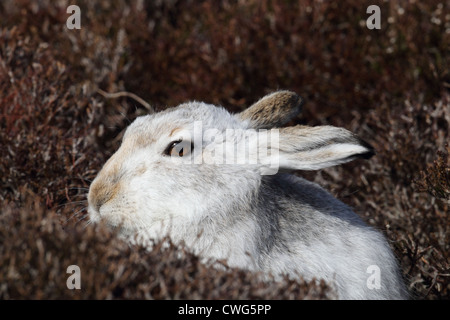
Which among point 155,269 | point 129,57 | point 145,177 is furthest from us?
point 129,57

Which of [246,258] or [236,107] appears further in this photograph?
[236,107]

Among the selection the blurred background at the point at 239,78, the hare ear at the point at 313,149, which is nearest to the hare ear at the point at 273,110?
the hare ear at the point at 313,149

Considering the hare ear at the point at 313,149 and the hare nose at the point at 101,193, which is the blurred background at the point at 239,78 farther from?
the hare ear at the point at 313,149

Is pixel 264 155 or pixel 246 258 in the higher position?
pixel 264 155

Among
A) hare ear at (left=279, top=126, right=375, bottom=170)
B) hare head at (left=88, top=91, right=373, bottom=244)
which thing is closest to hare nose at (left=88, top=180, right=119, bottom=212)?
hare head at (left=88, top=91, right=373, bottom=244)

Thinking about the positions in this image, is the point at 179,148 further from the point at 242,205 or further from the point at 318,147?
the point at 318,147

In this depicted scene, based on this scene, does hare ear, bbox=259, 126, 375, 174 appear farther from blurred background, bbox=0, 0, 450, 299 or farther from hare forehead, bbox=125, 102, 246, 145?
blurred background, bbox=0, 0, 450, 299
